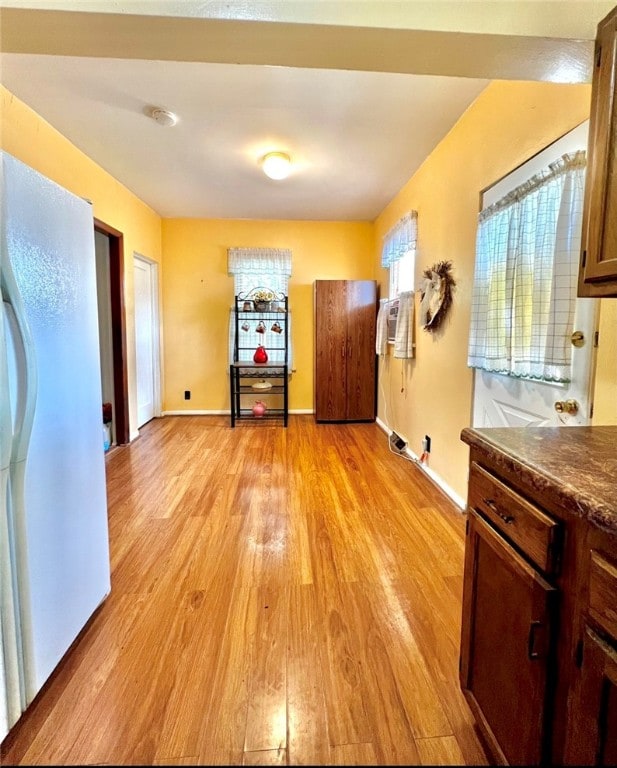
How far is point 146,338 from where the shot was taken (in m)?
4.66

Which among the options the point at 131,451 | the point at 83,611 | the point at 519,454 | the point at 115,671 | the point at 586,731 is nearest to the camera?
the point at 586,731

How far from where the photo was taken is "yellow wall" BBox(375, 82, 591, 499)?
1722 mm

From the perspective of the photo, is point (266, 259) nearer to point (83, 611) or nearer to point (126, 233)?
point (126, 233)

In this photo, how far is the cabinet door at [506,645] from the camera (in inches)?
31.8

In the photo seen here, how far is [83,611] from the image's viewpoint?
4.73 ft

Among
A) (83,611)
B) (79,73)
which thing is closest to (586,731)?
(83,611)

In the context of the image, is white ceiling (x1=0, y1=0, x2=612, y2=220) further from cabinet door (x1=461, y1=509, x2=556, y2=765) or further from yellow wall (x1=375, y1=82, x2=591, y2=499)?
cabinet door (x1=461, y1=509, x2=556, y2=765)

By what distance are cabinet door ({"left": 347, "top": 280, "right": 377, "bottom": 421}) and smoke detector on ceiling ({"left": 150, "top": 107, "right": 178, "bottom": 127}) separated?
8.48 feet

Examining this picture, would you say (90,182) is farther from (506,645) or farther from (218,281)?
(506,645)

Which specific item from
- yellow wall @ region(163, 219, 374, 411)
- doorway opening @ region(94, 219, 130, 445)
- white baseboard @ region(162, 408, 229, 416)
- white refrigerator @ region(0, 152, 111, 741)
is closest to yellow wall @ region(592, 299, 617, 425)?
white refrigerator @ region(0, 152, 111, 741)

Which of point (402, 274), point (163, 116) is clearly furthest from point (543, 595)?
point (402, 274)

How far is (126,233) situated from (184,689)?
3909 mm

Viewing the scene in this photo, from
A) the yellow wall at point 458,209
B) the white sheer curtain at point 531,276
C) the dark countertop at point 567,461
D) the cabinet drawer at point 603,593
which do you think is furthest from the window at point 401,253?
the cabinet drawer at point 603,593

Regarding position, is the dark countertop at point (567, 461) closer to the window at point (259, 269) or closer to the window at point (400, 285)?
A: the window at point (400, 285)
